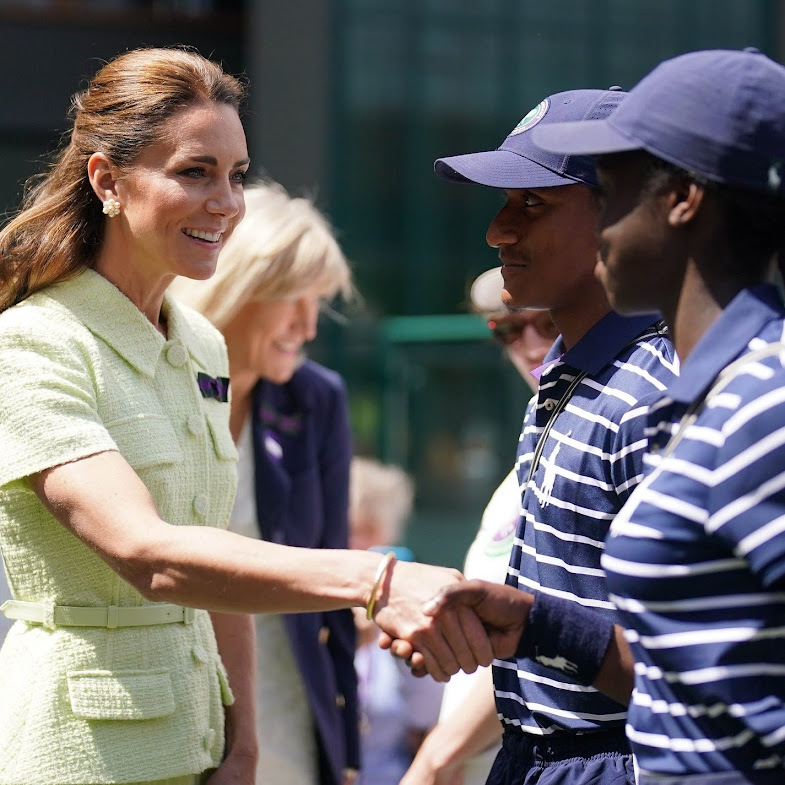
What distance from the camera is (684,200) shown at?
161 cm

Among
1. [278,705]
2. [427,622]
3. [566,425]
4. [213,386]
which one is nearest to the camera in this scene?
[427,622]

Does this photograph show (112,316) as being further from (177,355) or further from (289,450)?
(289,450)

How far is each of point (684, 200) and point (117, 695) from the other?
1282mm

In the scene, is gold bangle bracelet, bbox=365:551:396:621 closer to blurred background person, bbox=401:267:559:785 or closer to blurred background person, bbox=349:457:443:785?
blurred background person, bbox=401:267:559:785

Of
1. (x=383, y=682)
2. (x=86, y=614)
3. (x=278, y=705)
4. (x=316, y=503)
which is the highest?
(x=86, y=614)

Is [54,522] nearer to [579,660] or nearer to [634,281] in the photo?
[579,660]

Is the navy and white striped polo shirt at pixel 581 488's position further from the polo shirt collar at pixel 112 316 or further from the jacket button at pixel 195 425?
the polo shirt collar at pixel 112 316

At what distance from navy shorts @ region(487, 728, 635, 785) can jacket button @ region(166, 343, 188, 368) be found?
3.15 ft

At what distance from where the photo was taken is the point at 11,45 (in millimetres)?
10727

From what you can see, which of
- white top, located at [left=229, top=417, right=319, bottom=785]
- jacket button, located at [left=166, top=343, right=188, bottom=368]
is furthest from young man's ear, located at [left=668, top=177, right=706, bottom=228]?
white top, located at [left=229, top=417, right=319, bottom=785]

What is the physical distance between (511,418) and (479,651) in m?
8.58

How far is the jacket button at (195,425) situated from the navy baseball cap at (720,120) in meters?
1.06

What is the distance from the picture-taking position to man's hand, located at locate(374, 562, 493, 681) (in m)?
1.91

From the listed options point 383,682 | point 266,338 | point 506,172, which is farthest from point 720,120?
point 383,682
